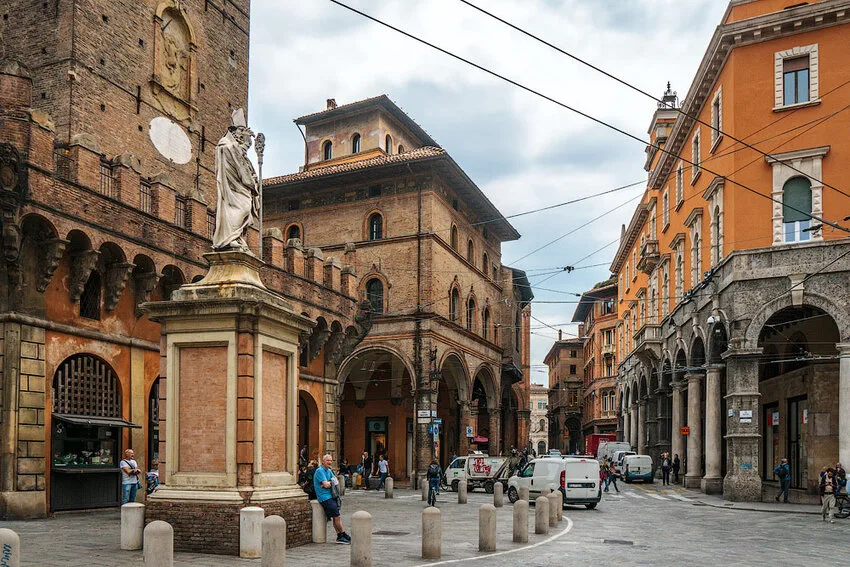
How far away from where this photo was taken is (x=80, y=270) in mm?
19594

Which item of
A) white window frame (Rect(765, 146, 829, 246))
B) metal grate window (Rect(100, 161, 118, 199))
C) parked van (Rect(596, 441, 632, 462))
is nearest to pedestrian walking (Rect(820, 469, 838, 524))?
white window frame (Rect(765, 146, 829, 246))

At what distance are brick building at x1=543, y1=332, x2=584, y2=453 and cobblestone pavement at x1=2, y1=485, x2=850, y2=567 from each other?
3178 inches

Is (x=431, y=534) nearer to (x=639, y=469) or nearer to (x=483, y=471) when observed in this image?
(x=483, y=471)

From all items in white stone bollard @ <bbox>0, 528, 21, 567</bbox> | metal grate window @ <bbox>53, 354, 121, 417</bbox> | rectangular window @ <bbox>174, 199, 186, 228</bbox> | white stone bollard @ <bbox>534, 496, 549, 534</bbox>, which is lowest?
white stone bollard @ <bbox>534, 496, 549, 534</bbox>

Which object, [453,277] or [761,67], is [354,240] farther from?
[761,67]

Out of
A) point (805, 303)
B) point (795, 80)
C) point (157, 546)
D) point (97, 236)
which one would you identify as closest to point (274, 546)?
point (157, 546)

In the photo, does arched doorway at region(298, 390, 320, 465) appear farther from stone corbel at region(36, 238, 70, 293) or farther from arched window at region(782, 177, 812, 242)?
arched window at region(782, 177, 812, 242)

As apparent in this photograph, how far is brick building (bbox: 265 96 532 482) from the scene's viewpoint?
136 ft

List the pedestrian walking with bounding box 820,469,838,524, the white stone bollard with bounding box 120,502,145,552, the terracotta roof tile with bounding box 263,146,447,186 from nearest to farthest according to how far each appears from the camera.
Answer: the white stone bollard with bounding box 120,502,145,552
the pedestrian walking with bounding box 820,469,838,524
the terracotta roof tile with bounding box 263,146,447,186

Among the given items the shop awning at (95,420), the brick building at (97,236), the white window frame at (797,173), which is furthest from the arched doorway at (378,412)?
the shop awning at (95,420)

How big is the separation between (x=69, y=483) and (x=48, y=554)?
8107mm

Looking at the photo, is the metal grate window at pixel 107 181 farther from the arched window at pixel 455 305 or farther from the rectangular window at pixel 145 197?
the arched window at pixel 455 305

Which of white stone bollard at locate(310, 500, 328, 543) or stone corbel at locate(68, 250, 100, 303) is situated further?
stone corbel at locate(68, 250, 100, 303)

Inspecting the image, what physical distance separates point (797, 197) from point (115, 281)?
20.7 meters
